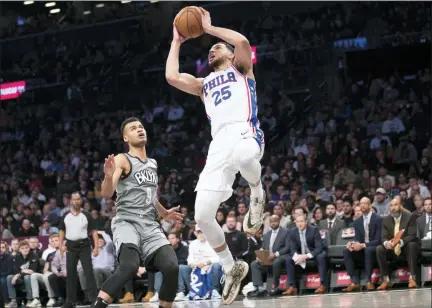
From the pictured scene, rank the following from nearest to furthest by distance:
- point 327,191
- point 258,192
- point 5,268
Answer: point 258,192, point 5,268, point 327,191

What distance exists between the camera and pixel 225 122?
8.94 metres

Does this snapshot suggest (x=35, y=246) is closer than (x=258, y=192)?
No

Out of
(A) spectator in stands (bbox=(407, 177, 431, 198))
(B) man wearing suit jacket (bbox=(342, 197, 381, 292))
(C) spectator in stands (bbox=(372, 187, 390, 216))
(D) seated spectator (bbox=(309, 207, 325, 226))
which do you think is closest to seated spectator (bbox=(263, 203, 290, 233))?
(D) seated spectator (bbox=(309, 207, 325, 226))

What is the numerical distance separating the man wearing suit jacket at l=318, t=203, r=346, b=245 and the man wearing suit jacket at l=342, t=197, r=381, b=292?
40 centimetres

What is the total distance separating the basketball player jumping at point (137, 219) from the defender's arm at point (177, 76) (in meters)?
0.58

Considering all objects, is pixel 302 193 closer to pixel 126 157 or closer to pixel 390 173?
pixel 390 173

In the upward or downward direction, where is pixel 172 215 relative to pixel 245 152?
downward

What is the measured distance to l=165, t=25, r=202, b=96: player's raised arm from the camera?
8.87 metres

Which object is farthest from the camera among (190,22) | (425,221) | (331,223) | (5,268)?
(5,268)

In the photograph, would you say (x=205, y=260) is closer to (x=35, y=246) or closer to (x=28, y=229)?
(x=35, y=246)

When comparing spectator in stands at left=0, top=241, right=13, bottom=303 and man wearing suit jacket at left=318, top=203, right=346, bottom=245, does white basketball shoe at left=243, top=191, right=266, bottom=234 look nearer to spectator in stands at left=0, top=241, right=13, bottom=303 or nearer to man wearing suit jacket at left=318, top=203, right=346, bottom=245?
man wearing suit jacket at left=318, top=203, right=346, bottom=245

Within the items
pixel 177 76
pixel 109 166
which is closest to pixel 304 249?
pixel 177 76

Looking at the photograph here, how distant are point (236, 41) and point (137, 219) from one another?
6.49 ft

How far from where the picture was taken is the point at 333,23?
26531 millimetres
